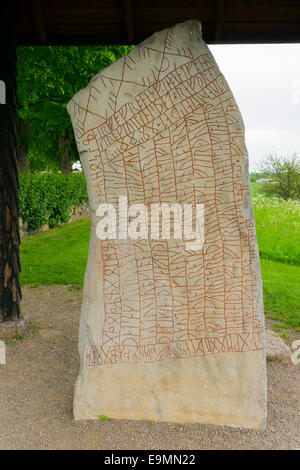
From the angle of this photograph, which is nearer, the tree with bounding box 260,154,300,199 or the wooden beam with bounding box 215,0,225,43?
the wooden beam with bounding box 215,0,225,43

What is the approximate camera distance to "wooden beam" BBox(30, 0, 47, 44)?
15.8 feet

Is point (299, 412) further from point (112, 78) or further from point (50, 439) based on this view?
point (112, 78)

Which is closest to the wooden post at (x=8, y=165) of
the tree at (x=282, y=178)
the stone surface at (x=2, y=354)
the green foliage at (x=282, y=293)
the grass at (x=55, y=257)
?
the stone surface at (x=2, y=354)

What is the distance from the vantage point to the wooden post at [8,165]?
16.0ft

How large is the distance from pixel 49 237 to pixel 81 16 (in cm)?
756

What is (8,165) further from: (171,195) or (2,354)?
(171,195)

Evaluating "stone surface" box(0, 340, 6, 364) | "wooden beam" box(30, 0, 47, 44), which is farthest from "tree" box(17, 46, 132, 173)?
"stone surface" box(0, 340, 6, 364)

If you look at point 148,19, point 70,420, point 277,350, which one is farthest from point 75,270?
point 70,420

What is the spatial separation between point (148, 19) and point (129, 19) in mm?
278

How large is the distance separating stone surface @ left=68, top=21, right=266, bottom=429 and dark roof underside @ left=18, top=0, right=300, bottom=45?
1742mm

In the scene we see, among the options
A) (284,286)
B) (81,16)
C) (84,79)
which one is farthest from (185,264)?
(84,79)

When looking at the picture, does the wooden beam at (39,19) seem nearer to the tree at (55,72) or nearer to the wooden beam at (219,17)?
the wooden beam at (219,17)

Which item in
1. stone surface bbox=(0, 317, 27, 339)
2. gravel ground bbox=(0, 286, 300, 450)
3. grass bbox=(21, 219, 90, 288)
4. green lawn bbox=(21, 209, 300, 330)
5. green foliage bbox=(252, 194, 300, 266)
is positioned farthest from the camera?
green foliage bbox=(252, 194, 300, 266)

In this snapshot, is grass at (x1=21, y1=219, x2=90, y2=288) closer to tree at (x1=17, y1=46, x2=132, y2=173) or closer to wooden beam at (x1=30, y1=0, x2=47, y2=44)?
tree at (x1=17, y1=46, x2=132, y2=173)
